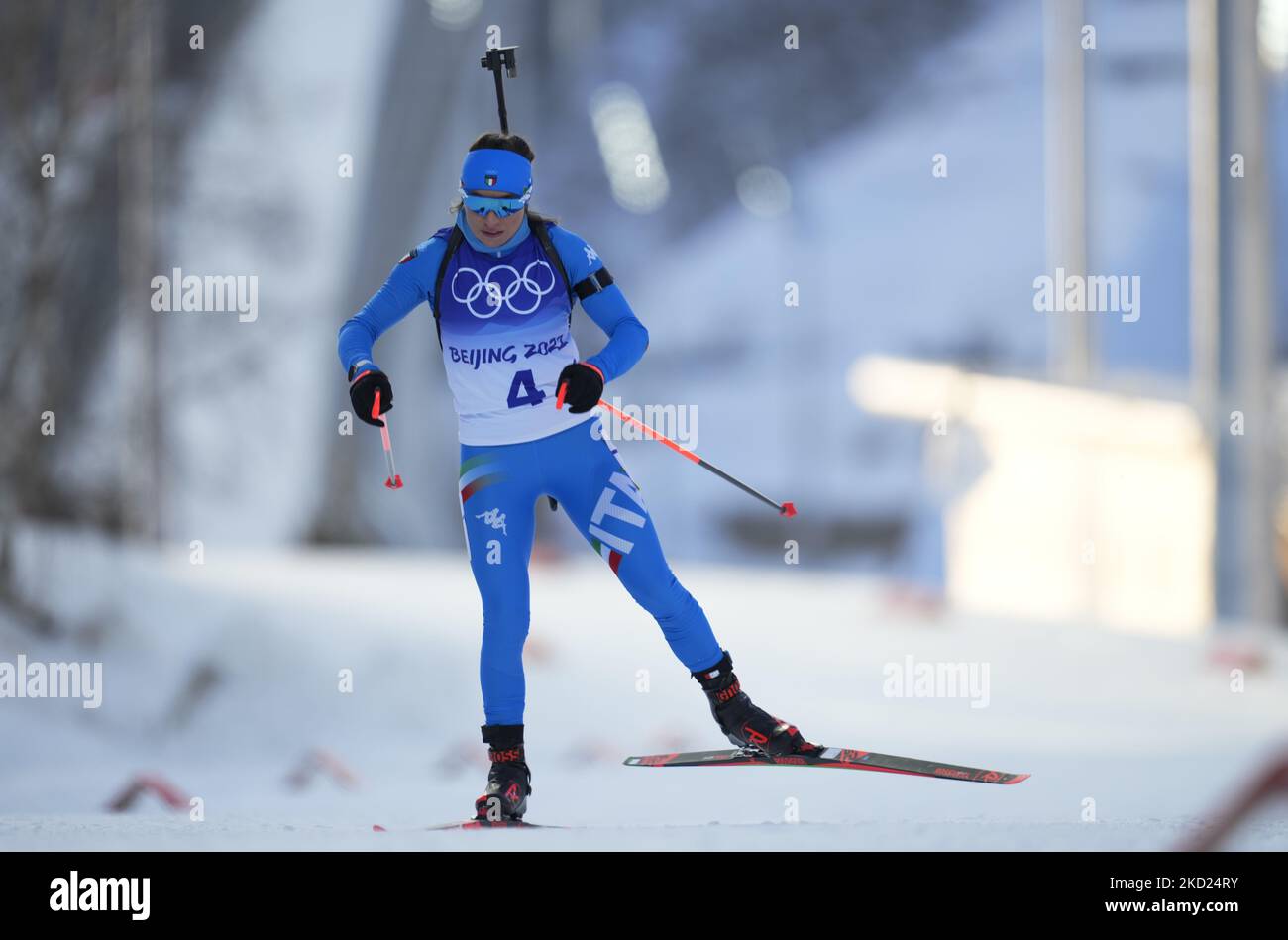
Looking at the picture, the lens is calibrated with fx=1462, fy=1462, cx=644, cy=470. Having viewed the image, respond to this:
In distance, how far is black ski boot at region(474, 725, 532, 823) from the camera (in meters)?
4.38

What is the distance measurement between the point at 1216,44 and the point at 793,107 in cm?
3503

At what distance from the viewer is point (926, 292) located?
39094 mm

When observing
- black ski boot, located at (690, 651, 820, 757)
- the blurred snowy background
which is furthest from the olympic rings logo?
the blurred snowy background

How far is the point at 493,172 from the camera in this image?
4273 millimetres

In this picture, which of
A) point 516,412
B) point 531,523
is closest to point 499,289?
point 516,412

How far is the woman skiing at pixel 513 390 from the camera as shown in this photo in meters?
4.35

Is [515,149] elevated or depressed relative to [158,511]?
elevated

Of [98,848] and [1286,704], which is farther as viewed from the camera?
[1286,704]

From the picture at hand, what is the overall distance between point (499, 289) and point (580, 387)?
0.47 m

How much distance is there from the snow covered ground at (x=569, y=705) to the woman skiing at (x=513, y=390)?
0.86 metres

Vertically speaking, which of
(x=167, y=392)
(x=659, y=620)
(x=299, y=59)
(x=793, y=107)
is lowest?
(x=659, y=620)
